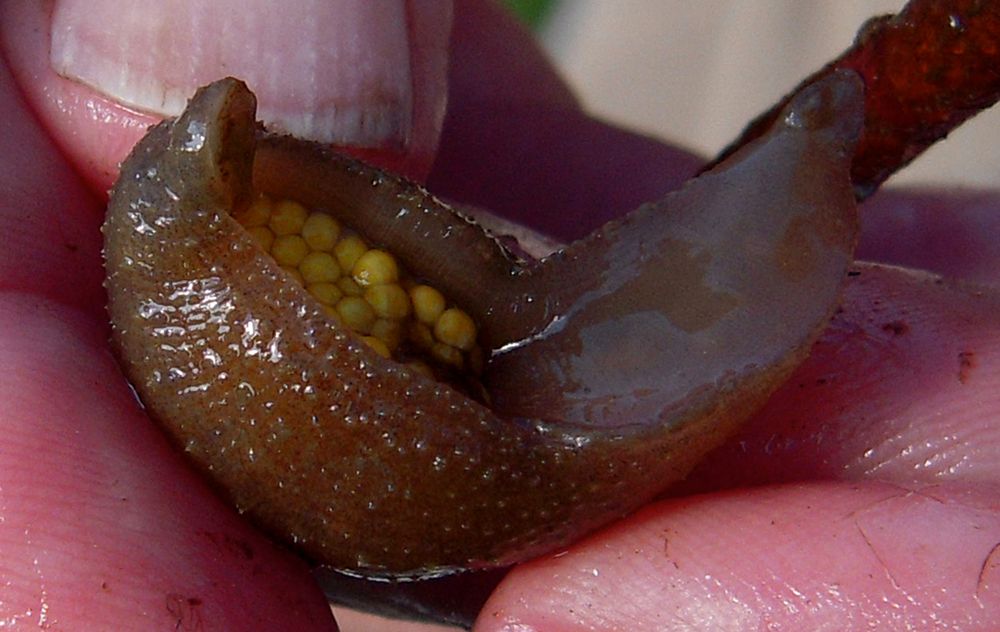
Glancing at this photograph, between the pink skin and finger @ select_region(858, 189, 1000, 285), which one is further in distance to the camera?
finger @ select_region(858, 189, 1000, 285)

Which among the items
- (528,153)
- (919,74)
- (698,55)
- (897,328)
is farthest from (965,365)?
(698,55)

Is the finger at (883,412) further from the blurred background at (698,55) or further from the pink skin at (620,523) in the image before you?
the blurred background at (698,55)

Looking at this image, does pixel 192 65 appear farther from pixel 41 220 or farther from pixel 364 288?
pixel 364 288

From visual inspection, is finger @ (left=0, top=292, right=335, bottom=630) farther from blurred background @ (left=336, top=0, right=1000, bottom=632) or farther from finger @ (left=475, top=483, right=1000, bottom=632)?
blurred background @ (left=336, top=0, right=1000, bottom=632)

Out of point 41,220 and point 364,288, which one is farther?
point 41,220

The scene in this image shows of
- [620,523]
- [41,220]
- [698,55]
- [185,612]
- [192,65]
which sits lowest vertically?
[185,612]

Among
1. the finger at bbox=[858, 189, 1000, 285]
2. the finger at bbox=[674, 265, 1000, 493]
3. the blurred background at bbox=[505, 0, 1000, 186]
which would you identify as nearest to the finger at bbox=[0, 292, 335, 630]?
the finger at bbox=[674, 265, 1000, 493]

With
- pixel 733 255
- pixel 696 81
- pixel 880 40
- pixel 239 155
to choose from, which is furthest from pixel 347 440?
pixel 696 81
